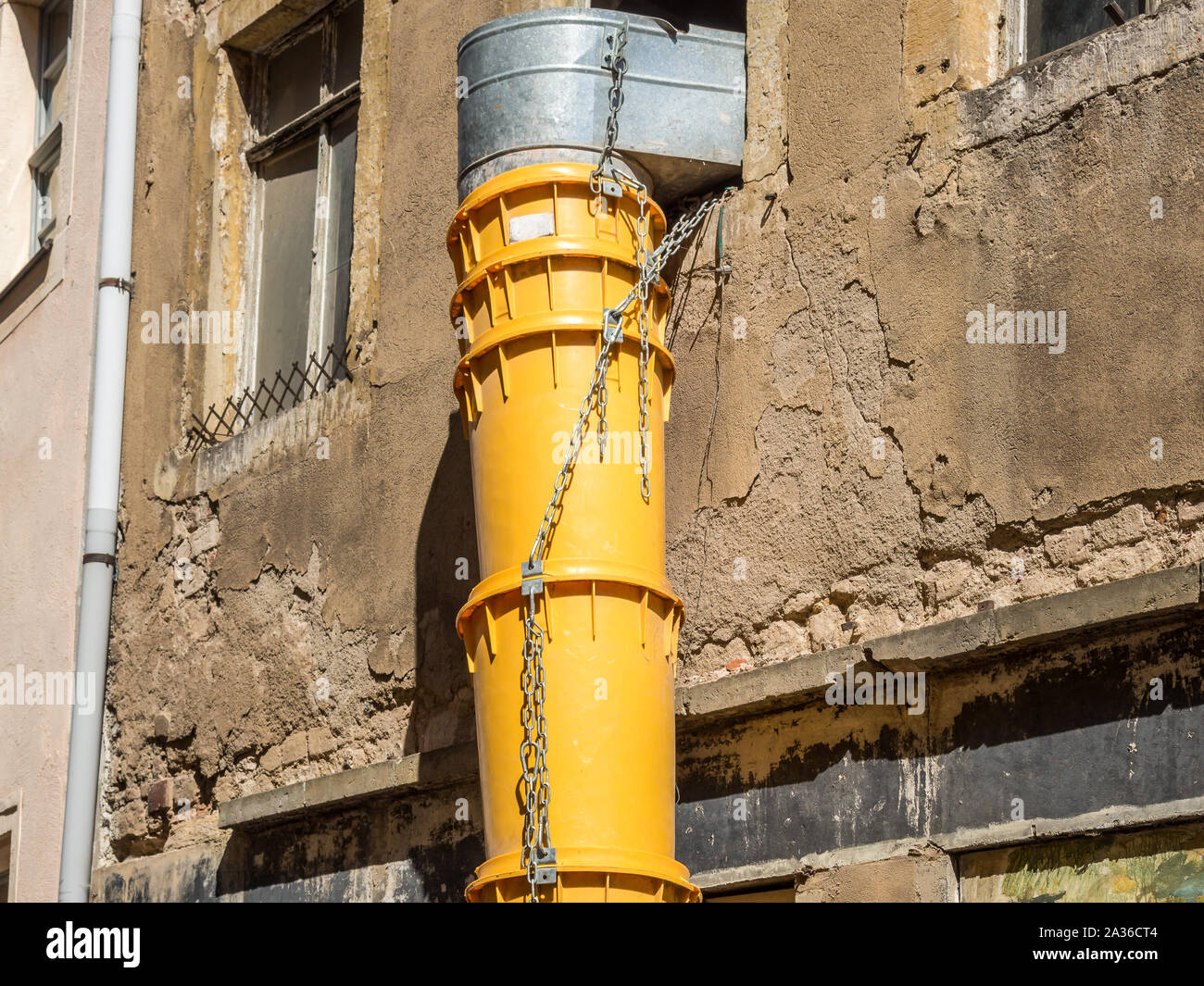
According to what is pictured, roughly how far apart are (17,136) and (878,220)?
6.36 metres

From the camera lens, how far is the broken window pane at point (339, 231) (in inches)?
321

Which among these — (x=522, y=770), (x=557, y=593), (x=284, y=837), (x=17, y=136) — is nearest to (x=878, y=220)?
(x=557, y=593)

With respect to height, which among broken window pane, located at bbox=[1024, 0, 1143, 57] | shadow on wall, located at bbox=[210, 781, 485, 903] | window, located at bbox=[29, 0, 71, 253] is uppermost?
window, located at bbox=[29, 0, 71, 253]

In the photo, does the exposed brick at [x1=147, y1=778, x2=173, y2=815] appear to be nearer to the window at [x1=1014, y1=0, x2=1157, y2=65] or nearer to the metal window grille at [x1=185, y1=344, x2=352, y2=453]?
the metal window grille at [x1=185, y1=344, x2=352, y2=453]

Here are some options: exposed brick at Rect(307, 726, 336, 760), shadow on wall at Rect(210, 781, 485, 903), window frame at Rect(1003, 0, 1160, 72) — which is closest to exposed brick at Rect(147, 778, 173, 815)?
shadow on wall at Rect(210, 781, 485, 903)

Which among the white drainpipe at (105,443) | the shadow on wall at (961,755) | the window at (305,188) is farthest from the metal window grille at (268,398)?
the shadow on wall at (961,755)

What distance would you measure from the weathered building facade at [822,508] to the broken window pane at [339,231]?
0.02 metres

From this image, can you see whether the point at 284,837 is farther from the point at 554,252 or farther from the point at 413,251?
the point at 554,252

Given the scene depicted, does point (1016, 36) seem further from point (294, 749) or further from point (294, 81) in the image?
point (294, 81)

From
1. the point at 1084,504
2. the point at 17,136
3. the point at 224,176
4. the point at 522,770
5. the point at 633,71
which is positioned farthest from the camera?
the point at 17,136

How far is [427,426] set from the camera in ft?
23.4

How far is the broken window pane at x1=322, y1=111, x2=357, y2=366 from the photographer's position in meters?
8.16

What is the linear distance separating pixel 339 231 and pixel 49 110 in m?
3.09

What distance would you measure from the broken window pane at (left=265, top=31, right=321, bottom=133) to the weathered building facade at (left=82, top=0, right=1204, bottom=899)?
1.15 feet
